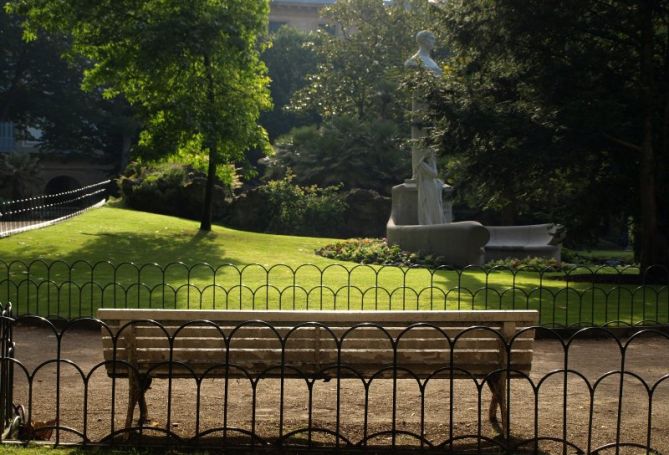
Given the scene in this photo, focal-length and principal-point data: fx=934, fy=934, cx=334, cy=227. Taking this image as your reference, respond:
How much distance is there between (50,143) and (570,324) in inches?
1756

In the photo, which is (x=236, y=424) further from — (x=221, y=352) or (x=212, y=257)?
Result: (x=212, y=257)

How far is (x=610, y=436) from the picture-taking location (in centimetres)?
673

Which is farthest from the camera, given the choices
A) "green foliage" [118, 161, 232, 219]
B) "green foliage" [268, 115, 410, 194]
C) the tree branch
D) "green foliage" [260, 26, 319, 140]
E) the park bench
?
"green foliage" [260, 26, 319, 140]

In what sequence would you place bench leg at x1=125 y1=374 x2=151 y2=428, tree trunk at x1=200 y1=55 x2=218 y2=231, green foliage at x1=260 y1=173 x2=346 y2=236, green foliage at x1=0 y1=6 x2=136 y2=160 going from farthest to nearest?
green foliage at x1=0 y1=6 x2=136 y2=160 → green foliage at x1=260 y1=173 x2=346 y2=236 → tree trunk at x1=200 y1=55 x2=218 y2=231 → bench leg at x1=125 y1=374 x2=151 y2=428

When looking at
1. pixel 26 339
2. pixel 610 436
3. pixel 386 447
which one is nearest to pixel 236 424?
pixel 386 447

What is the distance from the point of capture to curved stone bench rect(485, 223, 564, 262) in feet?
87.4

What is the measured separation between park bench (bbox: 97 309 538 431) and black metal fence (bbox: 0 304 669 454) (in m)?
0.08

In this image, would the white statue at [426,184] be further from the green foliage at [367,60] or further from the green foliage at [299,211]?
the green foliage at [367,60]

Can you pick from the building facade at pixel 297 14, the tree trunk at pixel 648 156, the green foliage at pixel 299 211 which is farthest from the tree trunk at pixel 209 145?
the building facade at pixel 297 14

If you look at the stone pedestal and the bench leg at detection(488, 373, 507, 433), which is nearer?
the bench leg at detection(488, 373, 507, 433)

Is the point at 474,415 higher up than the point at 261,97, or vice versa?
the point at 261,97

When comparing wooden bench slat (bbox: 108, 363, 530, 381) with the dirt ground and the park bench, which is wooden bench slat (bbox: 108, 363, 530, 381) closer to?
the park bench

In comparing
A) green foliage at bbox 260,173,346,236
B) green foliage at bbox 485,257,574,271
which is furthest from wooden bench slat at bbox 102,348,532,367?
green foliage at bbox 260,173,346,236

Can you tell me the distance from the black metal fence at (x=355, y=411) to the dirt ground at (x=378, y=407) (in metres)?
0.01
